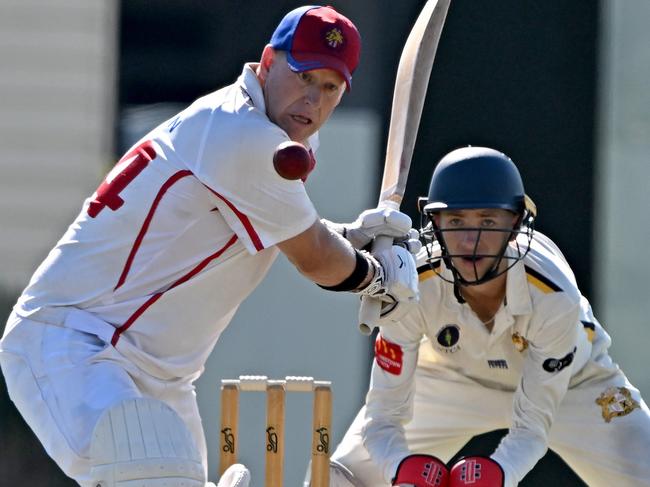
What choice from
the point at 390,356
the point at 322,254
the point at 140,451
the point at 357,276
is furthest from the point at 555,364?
the point at 140,451

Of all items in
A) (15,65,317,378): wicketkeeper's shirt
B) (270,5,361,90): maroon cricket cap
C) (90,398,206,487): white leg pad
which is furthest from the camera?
(270,5,361,90): maroon cricket cap

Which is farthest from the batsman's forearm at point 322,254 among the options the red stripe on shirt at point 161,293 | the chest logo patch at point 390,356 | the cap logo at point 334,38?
the chest logo patch at point 390,356

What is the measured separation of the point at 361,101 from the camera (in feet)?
14.0

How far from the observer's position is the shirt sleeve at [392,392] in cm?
290

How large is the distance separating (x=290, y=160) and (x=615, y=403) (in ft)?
4.25

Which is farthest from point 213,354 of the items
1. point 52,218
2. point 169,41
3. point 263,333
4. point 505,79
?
point 505,79

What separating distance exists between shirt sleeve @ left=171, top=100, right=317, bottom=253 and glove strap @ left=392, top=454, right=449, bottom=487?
726mm

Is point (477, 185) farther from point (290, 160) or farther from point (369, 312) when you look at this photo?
point (290, 160)

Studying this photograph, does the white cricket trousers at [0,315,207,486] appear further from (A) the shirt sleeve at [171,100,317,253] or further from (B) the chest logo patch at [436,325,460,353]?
(B) the chest logo patch at [436,325,460,353]

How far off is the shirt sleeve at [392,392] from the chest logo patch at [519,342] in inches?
8.4

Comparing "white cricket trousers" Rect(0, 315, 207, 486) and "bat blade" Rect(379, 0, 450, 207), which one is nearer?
"white cricket trousers" Rect(0, 315, 207, 486)

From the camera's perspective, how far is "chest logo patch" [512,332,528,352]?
9.61 ft

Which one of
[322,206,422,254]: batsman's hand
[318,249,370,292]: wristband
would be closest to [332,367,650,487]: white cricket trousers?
[322,206,422,254]: batsman's hand

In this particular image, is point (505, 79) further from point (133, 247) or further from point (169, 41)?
point (133, 247)
